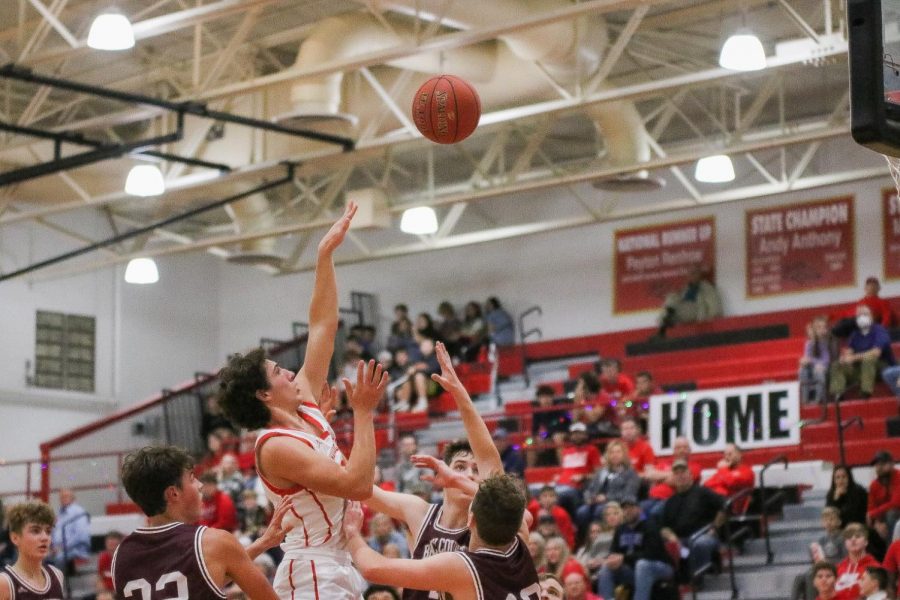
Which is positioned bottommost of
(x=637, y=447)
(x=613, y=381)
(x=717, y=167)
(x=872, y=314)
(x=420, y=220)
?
(x=637, y=447)

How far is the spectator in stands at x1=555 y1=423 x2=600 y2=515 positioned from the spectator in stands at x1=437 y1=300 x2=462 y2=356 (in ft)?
18.2

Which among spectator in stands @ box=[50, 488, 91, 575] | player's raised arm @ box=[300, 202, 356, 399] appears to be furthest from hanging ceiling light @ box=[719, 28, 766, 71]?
spectator in stands @ box=[50, 488, 91, 575]

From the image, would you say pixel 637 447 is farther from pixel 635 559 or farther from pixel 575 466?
pixel 635 559

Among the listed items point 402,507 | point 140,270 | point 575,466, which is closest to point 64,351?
point 140,270

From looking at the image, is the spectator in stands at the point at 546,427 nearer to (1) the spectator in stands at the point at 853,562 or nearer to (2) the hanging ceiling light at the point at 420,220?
(2) the hanging ceiling light at the point at 420,220

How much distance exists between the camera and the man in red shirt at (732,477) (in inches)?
578

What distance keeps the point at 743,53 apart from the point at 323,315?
832 cm

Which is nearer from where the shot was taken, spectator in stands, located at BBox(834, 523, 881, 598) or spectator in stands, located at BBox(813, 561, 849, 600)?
spectator in stands, located at BBox(813, 561, 849, 600)

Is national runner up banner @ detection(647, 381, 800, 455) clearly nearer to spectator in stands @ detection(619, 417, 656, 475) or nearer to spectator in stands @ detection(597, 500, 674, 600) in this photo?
spectator in stands @ detection(619, 417, 656, 475)

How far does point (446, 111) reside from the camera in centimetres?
941

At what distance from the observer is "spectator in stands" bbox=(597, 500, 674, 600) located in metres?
13.1

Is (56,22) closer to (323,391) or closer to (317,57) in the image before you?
(317,57)

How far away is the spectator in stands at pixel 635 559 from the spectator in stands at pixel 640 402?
114 inches

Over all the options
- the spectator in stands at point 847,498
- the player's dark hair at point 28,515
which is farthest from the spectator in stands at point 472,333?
the player's dark hair at point 28,515
